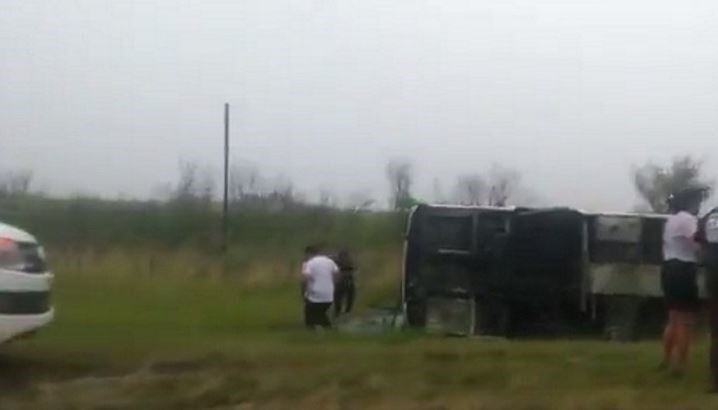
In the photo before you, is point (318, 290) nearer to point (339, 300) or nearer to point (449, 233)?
point (449, 233)

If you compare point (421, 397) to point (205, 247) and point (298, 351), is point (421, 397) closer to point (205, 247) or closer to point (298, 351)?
point (298, 351)


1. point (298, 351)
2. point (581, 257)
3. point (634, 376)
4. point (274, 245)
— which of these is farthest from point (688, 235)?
point (274, 245)

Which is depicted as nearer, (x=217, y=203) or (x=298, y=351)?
(x=298, y=351)

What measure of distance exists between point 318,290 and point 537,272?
2.99 meters

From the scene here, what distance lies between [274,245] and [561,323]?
2131 centimetres

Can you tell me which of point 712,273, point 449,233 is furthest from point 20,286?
point 449,233

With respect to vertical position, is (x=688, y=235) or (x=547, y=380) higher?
(x=688, y=235)

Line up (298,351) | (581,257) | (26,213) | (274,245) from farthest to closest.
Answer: (26,213), (274,245), (581,257), (298,351)

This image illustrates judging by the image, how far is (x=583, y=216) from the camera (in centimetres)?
2039

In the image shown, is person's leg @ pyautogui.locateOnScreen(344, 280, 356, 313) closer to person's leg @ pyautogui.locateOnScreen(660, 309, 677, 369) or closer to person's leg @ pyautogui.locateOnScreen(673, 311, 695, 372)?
person's leg @ pyautogui.locateOnScreen(660, 309, 677, 369)

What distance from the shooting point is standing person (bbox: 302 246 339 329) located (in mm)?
20656

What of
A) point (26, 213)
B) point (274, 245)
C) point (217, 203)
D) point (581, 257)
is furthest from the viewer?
point (217, 203)

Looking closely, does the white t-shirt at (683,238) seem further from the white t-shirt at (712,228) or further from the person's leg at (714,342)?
the person's leg at (714,342)

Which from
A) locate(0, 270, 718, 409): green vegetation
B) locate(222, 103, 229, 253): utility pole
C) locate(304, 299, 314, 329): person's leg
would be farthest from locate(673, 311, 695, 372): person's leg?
locate(222, 103, 229, 253): utility pole
